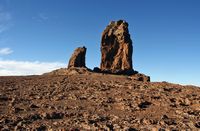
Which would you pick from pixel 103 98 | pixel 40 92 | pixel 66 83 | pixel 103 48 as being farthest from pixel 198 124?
pixel 103 48

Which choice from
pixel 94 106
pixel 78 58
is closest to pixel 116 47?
pixel 78 58

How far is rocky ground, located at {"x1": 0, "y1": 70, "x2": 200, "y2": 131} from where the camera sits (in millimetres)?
20138

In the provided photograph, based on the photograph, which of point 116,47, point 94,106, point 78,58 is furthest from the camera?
point 116,47

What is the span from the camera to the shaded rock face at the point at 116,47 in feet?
188

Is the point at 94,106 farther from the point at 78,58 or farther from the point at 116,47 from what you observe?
the point at 116,47

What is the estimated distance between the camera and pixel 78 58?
55.9m

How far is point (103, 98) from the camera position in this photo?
28328 mm

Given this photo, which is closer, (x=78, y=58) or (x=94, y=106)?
(x=94, y=106)

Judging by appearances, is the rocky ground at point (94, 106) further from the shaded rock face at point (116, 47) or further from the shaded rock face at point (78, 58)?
the shaded rock face at point (116, 47)

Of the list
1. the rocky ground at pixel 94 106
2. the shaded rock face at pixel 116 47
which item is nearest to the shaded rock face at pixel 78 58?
the shaded rock face at pixel 116 47

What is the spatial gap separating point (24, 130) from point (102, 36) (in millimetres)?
44399

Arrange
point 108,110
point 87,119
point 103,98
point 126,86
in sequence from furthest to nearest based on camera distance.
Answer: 1. point 126,86
2. point 103,98
3. point 108,110
4. point 87,119

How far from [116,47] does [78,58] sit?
8.32 meters

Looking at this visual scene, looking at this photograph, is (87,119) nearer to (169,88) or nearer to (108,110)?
(108,110)
